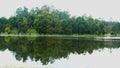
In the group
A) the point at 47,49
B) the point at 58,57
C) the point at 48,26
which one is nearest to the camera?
the point at 58,57

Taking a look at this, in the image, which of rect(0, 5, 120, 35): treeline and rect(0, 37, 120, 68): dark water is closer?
rect(0, 37, 120, 68): dark water

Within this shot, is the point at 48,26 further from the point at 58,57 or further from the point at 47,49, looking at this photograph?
the point at 58,57

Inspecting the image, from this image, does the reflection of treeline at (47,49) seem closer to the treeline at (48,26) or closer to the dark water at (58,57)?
the dark water at (58,57)

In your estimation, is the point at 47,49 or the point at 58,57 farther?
the point at 47,49

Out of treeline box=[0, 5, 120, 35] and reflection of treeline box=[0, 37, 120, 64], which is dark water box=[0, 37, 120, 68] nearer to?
reflection of treeline box=[0, 37, 120, 64]

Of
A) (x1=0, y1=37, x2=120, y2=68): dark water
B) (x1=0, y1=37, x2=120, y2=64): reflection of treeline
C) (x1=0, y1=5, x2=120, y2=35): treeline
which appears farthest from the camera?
(x1=0, y1=5, x2=120, y2=35): treeline

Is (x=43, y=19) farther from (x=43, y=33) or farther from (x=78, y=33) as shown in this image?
(x=78, y=33)

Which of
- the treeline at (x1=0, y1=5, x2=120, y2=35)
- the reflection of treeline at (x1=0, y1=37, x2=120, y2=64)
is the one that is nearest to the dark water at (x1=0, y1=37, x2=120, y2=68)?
the reflection of treeline at (x1=0, y1=37, x2=120, y2=64)

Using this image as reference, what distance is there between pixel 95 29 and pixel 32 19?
16493mm

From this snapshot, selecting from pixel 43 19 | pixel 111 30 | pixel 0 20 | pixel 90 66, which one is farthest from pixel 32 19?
pixel 90 66

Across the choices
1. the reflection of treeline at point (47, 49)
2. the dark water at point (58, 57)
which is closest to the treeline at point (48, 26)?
the reflection of treeline at point (47, 49)

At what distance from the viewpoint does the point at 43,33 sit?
77.1 m

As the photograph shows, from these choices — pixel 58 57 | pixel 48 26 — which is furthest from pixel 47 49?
pixel 48 26

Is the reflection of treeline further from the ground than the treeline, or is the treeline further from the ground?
the treeline
